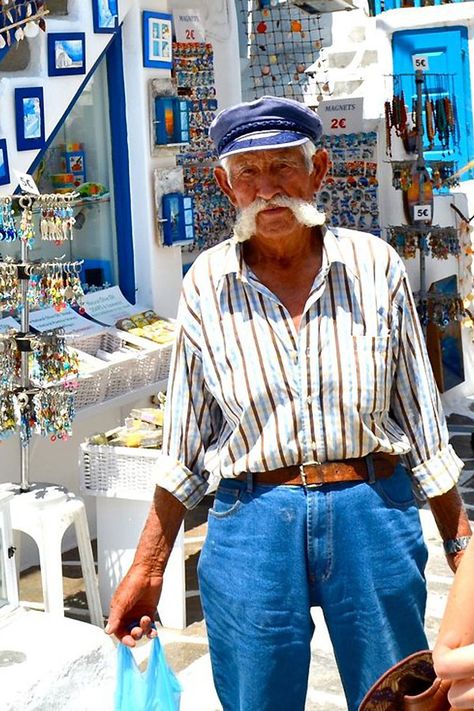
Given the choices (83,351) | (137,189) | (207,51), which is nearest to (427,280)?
(207,51)

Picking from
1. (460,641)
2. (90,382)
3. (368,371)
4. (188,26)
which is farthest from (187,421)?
(188,26)

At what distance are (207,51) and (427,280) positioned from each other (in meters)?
2.49

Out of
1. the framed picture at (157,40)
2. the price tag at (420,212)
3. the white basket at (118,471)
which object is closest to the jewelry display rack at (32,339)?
the white basket at (118,471)

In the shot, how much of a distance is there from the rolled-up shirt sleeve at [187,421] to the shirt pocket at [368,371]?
1.13ft

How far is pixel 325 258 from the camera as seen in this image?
2836 mm

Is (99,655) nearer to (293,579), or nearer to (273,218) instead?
(293,579)

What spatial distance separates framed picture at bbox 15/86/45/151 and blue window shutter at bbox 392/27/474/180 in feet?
20.8

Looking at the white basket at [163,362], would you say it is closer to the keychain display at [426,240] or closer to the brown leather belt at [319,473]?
the keychain display at [426,240]

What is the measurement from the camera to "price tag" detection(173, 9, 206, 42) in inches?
313

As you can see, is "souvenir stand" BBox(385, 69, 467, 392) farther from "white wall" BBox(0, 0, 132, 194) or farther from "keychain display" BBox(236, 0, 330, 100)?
"white wall" BBox(0, 0, 132, 194)

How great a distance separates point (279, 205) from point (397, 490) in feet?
2.23

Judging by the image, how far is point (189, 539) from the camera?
628 centimetres

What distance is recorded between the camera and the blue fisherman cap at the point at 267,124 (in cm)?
276

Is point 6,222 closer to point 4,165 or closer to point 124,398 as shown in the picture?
point 4,165
